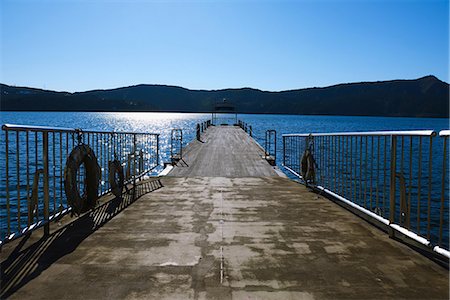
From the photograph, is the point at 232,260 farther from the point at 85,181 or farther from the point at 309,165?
the point at 309,165

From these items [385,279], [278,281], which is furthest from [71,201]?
[385,279]

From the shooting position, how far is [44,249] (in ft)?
12.8

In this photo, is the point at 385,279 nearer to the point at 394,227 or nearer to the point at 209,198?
the point at 394,227

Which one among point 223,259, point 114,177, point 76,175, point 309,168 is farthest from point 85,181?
point 309,168

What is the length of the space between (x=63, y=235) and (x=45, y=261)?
845 millimetres

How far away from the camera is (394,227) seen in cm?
424

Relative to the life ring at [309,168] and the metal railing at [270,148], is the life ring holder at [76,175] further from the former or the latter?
the metal railing at [270,148]

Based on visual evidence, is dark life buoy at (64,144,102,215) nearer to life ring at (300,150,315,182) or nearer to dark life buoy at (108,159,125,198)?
dark life buoy at (108,159,125,198)

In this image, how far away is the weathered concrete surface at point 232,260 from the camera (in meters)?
2.99

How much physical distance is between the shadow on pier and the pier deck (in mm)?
11

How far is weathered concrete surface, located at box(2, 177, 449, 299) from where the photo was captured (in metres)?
2.99

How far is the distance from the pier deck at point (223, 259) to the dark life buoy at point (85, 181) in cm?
21

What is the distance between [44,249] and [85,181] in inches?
68.0

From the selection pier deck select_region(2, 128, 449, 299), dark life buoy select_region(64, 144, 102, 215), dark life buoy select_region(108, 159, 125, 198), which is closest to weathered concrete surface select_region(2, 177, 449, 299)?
pier deck select_region(2, 128, 449, 299)
